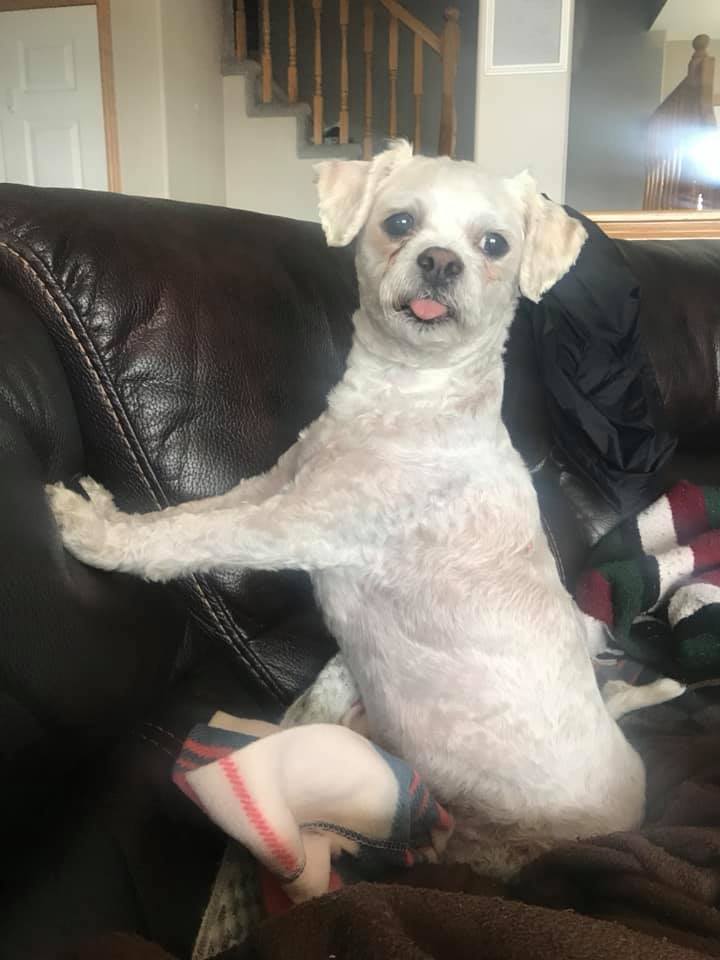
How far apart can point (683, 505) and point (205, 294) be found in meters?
1.00

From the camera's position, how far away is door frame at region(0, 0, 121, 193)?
13.7 ft

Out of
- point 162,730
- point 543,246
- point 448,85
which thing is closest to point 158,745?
point 162,730

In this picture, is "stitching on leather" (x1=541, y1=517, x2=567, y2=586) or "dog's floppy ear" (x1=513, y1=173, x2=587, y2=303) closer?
"dog's floppy ear" (x1=513, y1=173, x2=587, y2=303)

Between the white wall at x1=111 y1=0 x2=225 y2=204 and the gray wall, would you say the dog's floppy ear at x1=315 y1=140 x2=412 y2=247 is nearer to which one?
the gray wall

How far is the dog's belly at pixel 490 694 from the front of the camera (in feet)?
3.09

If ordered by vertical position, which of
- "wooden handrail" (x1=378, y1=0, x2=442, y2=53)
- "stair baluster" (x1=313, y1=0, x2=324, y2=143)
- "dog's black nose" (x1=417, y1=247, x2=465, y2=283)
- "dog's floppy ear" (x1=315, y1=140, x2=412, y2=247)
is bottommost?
"dog's black nose" (x1=417, y1=247, x2=465, y2=283)

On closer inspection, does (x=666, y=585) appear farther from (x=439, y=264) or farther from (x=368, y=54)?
(x=368, y=54)

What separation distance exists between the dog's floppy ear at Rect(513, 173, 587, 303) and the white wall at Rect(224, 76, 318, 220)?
12.8 feet

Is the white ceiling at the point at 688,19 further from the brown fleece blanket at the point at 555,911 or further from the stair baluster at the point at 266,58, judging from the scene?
the brown fleece blanket at the point at 555,911

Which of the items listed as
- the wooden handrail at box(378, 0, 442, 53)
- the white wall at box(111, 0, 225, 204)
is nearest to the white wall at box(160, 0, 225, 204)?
the white wall at box(111, 0, 225, 204)

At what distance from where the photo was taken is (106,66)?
4.21 meters

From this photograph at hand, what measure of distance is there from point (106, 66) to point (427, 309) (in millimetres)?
4086

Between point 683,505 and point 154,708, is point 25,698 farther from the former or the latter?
point 683,505

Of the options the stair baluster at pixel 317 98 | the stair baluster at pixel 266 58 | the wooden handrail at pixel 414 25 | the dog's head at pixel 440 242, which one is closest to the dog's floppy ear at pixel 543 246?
the dog's head at pixel 440 242
